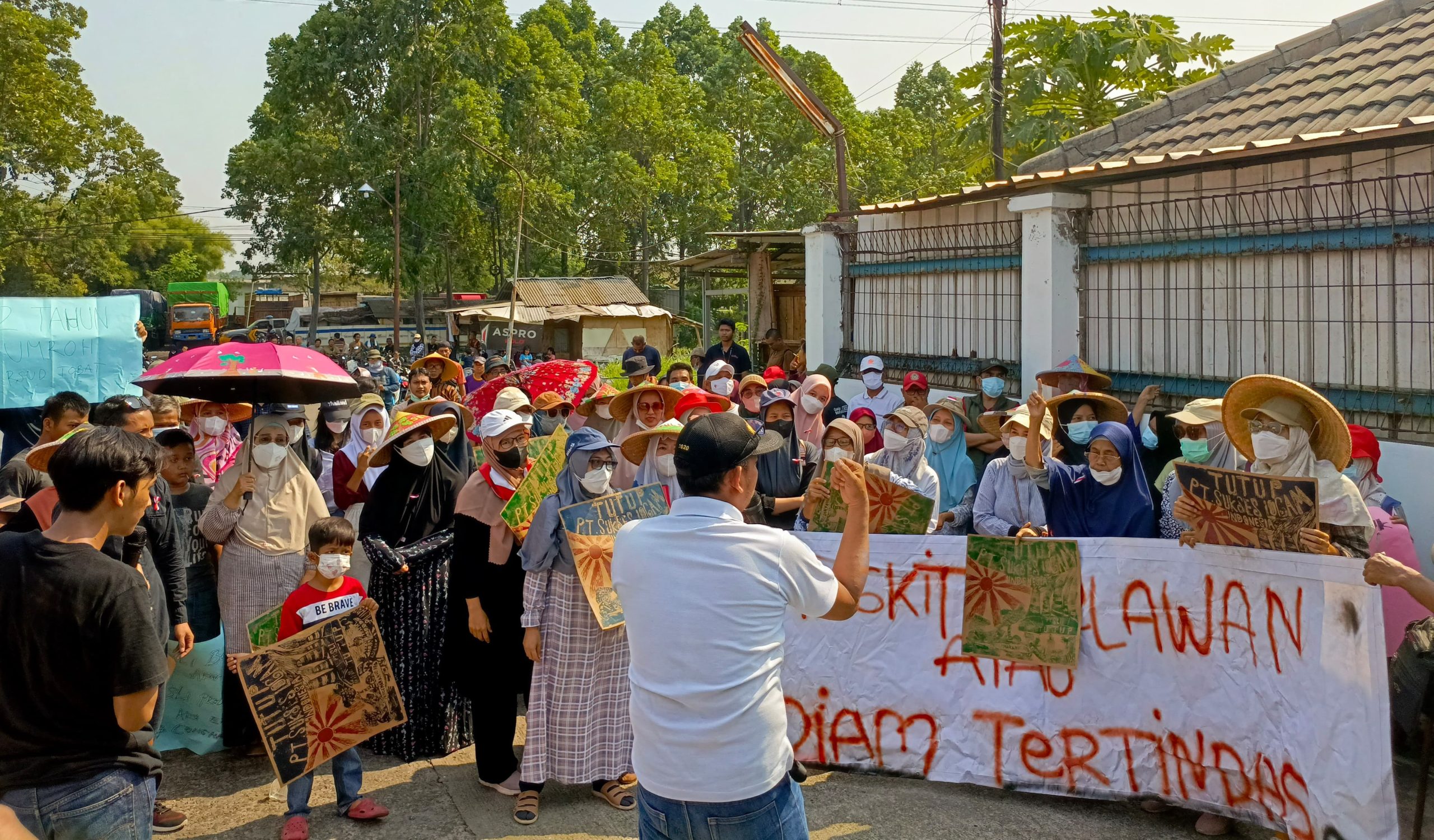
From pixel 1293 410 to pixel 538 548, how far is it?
3.15 meters

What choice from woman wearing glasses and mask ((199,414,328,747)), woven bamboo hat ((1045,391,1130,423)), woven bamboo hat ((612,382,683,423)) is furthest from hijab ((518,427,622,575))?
woven bamboo hat ((1045,391,1130,423))

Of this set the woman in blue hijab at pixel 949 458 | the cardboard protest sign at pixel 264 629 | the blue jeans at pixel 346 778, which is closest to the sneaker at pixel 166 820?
the blue jeans at pixel 346 778

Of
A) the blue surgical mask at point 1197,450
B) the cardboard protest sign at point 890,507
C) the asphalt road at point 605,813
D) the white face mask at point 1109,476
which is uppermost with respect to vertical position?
the blue surgical mask at point 1197,450

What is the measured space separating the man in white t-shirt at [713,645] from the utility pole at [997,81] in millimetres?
14949

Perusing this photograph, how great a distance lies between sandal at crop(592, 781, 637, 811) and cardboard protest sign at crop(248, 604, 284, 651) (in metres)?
1.62

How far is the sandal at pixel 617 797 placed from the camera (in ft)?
16.7

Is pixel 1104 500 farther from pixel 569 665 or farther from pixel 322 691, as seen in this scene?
pixel 322 691

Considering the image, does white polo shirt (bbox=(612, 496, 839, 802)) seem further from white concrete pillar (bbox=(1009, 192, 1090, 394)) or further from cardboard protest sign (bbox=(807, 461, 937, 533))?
white concrete pillar (bbox=(1009, 192, 1090, 394))

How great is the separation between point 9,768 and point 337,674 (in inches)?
85.6

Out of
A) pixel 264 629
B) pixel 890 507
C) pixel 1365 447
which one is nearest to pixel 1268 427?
pixel 1365 447

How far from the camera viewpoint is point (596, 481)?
515cm

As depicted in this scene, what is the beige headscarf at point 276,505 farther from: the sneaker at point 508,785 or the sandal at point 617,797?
the sandal at point 617,797

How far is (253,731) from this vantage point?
5902mm

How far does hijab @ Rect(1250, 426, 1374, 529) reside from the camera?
4367 mm
